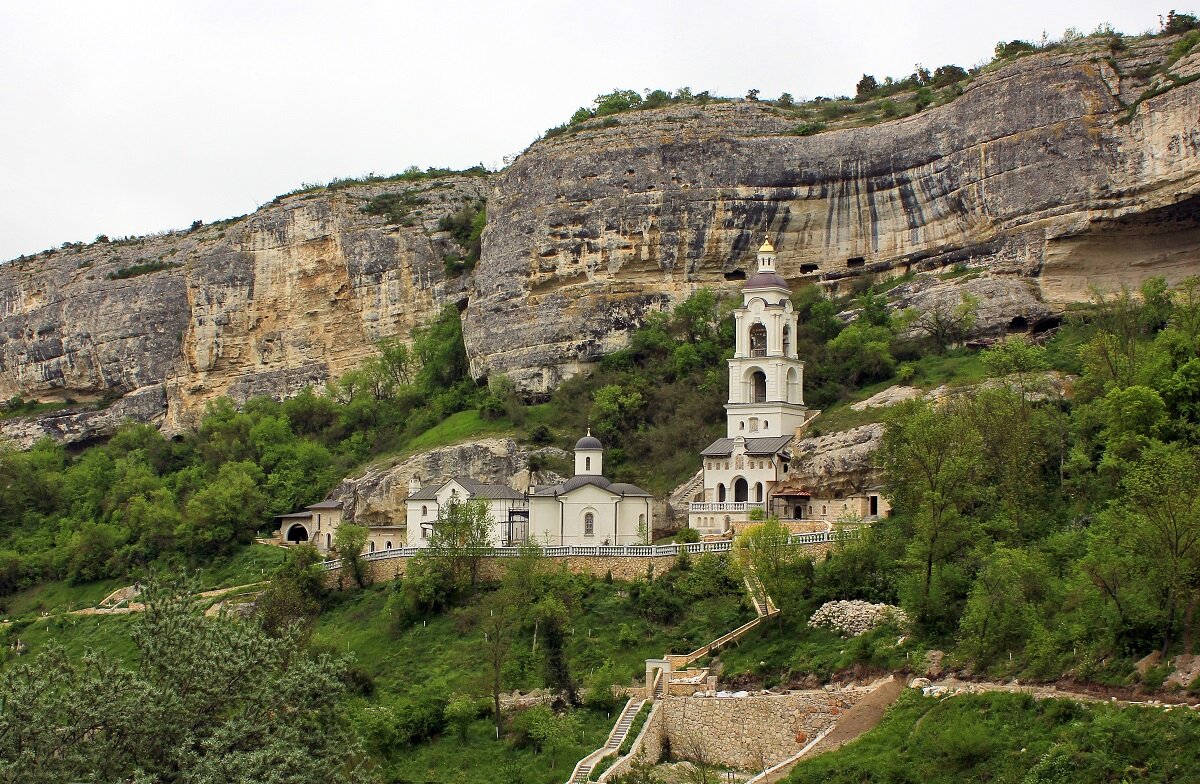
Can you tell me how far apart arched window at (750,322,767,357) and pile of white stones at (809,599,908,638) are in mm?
18752

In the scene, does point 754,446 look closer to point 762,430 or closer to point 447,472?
point 762,430

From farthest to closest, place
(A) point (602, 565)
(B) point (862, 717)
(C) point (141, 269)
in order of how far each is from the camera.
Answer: (C) point (141, 269) < (A) point (602, 565) < (B) point (862, 717)

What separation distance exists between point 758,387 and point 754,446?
467 cm

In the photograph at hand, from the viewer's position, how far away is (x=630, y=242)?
7312cm

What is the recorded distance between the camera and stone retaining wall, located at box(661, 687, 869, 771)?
138 feet

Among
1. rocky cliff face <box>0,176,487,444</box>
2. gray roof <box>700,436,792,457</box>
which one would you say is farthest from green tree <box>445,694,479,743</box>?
rocky cliff face <box>0,176,487,444</box>

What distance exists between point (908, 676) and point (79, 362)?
61.3 m

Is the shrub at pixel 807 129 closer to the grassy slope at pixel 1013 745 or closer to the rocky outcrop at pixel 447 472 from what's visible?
the rocky outcrop at pixel 447 472

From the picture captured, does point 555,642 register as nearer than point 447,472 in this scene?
Yes

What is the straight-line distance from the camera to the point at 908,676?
41906mm

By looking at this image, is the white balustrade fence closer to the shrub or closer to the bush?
the shrub

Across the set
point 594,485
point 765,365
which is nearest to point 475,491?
point 594,485

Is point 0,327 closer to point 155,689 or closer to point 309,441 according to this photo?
point 309,441

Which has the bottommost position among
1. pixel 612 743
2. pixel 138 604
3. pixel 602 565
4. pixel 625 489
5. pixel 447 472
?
pixel 612 743
